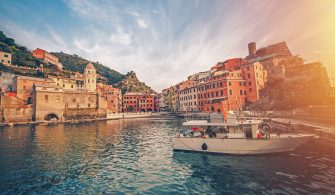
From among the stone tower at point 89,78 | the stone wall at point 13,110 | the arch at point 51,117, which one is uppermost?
the stone tower at point 89,78

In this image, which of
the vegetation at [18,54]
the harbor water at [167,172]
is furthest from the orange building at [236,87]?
the vegetation at [18,54]

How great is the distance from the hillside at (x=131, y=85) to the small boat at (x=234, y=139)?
103 meters

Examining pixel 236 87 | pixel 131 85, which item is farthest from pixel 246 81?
pixel 131 85

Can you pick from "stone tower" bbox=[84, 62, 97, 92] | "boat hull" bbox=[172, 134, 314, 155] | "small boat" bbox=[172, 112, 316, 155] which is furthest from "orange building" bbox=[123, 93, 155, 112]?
"boat hull" bbox=[172, 134, 314, 155]

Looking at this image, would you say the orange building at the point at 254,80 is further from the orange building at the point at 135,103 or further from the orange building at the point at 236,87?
the orange building at the point at 135,103

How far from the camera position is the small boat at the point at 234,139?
533 inches

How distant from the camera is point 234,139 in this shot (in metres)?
14.1

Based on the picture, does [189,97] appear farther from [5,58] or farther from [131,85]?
[5,58]

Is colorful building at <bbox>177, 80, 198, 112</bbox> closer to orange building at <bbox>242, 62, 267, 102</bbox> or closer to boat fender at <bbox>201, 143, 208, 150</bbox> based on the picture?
orange building at <bbox>242, 62, 267, 102</bbox>

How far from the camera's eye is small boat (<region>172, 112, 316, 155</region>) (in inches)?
533

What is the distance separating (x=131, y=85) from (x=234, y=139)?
11395 centimetres

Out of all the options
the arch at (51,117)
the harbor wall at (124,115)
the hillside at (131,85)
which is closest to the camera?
the arch at (51,117)

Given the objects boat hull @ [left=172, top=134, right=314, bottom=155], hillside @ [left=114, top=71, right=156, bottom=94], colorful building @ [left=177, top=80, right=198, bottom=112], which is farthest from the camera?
hillside @ [left=114, top=71, right=156, bottom=94]

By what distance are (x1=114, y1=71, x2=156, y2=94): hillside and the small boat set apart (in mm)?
103305
